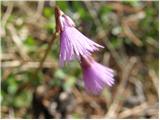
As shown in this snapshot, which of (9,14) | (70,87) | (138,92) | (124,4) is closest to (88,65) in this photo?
(70,87)

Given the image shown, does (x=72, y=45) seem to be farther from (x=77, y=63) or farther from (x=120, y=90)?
(x=120, y=90)

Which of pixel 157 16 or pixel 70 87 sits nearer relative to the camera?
pixel 70 87

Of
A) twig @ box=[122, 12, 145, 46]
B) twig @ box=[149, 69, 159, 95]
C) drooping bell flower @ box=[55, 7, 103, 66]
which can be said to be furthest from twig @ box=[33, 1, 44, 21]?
drooping bell flower @ box=[55, 7, 103, 66]

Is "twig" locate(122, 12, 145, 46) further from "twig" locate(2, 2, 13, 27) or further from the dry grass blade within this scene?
"twig" locate(2, 2, 13, 27)

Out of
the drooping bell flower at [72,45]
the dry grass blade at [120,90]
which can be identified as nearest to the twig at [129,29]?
the dry grass blade at [120,90]

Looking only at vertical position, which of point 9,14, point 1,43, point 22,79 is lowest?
point 22,79

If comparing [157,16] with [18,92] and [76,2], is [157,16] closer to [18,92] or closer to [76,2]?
[76,2]

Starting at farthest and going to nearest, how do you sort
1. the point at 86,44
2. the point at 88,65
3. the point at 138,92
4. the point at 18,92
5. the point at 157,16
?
the point at 157,16, the point at 138,92, the point at 18,92, the point at 88,65, the point at 86,44

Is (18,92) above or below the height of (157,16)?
below

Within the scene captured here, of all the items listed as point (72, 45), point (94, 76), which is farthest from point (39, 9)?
point (72, 45)

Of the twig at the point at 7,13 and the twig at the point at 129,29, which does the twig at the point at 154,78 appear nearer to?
the twig at the point at 129,29
